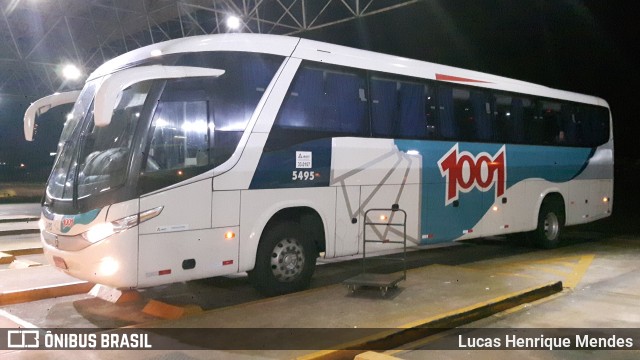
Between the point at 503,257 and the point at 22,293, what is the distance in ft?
31.6

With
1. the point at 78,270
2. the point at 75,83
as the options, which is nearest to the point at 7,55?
the point at 75,83

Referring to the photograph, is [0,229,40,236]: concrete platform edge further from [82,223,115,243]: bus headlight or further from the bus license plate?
[82,223,115,243]: bus headlight

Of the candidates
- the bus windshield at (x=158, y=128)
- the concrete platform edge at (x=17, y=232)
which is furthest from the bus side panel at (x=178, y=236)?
the concrete platform edge at (x=17, y=232)

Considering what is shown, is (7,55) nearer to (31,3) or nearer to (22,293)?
(31,3)

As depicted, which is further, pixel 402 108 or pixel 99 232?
pixel 402 108

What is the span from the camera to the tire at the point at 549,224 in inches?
536

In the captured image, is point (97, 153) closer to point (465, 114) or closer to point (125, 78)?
point (125, 78)

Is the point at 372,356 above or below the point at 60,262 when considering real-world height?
below

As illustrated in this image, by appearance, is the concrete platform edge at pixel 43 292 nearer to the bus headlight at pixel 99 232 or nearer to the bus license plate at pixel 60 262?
the bus license plate at pixel 60 262

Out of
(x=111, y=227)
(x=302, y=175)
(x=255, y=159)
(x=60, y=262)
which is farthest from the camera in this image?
(x=302, y=175)

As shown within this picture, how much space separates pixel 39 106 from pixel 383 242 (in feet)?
19.1

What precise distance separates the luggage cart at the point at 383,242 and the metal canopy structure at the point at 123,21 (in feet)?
30.1

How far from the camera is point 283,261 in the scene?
824 cm

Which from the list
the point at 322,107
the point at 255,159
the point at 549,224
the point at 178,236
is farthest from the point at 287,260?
the point at 549,224
